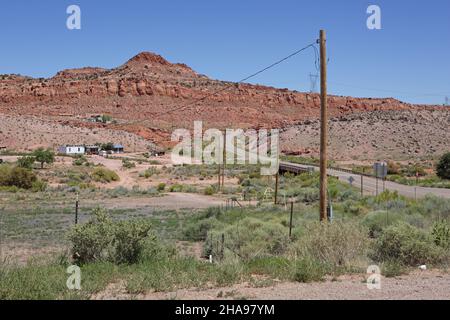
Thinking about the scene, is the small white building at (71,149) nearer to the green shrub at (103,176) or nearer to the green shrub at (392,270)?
the green shrub at (103,176)

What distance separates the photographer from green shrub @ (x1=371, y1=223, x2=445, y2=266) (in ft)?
40.9

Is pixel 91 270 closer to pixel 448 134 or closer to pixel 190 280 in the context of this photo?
pixel 190 280

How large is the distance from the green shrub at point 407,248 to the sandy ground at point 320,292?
2044mm

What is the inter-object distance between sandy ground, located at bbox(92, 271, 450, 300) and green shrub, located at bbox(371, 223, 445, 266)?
2.04 meters

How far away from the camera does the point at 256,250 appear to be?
1584 centimetres

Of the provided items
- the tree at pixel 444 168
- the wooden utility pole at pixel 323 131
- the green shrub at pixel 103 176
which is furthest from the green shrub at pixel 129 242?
the tree at pixel 444 168

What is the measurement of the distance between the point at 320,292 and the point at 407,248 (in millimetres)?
4143

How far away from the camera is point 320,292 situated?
9.30 metres

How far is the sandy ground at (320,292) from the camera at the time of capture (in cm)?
888

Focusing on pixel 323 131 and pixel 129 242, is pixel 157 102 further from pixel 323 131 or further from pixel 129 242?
pixel 129 242

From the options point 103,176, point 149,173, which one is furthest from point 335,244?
point 149,173

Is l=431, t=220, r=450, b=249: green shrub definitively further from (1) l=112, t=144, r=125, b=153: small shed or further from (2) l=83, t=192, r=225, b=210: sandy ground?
(1) l=112, t=144, r=125, b=153: small shed
